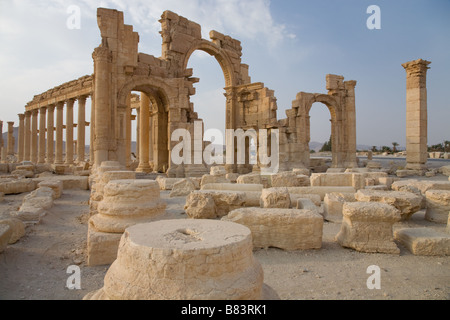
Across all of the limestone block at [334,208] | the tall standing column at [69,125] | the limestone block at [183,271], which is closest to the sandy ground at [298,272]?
the limestone block at [334,208]

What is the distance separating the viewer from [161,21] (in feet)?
50.5

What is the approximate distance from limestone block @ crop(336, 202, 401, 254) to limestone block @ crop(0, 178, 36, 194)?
35.5 ft

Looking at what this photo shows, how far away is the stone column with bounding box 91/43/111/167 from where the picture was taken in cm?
1278

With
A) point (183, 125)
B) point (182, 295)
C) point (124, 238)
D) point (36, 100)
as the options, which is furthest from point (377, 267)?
point (36, 100)

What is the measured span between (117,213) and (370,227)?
3777mm

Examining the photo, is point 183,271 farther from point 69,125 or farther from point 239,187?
point 69,125

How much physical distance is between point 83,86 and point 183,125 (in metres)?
10.1

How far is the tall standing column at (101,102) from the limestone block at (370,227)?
435 inches

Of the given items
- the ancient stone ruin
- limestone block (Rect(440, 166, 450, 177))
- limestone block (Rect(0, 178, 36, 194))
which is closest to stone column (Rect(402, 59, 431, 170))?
the ancient stone ruin

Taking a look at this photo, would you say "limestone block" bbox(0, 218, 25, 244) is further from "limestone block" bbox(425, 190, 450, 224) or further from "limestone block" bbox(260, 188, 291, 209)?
"limestone block" bbox(425, 190, 450, 224)

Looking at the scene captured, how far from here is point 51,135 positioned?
24.4m

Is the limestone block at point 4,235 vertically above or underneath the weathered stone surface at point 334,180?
underneath

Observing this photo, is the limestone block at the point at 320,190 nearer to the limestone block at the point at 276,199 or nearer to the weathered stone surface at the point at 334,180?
the weathered stone surface at the point at 334,180

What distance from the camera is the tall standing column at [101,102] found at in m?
12.8
